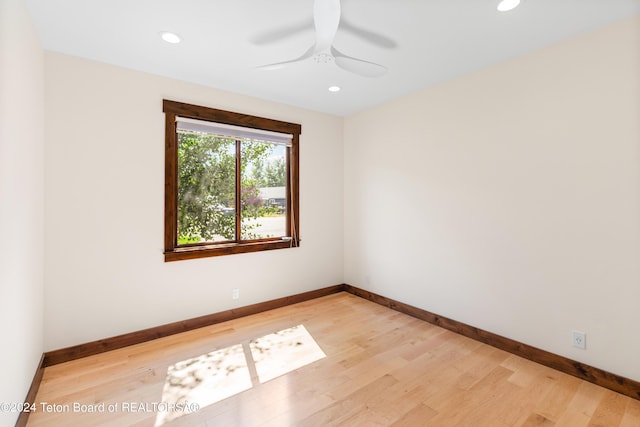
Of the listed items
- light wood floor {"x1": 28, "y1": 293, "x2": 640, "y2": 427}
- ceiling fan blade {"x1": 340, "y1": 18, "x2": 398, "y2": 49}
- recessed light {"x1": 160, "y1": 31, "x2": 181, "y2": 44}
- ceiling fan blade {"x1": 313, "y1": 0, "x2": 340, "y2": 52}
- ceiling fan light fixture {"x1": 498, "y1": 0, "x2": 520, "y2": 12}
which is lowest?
light wood floor {"x1": 28, "y1": 293, "x2": 640, "y2": 427}

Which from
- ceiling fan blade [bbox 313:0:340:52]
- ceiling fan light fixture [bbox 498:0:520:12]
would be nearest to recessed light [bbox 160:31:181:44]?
ceiling fan blade [bbox 313:0:340:52]

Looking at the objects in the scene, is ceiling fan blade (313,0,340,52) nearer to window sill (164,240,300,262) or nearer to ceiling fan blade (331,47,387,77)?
ceiling fan blade (331,47,387,77)

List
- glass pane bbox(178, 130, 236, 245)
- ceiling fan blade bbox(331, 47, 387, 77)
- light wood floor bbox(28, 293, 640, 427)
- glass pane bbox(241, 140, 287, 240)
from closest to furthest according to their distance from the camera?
light wood floor bbox(28, 293, 640, 427)
ceiling fan blade bbox(331, 47, 387, 77)
glass pane bbox(178, 130, 236, 245)
glass pane bbox(241, 140, 287, 240)

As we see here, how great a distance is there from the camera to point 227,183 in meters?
3.42

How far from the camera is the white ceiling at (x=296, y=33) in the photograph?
188cm

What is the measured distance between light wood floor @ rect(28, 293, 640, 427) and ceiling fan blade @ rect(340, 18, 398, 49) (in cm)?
258

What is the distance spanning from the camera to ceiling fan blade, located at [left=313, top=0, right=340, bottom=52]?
4.80 ft

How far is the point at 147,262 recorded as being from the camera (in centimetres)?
284

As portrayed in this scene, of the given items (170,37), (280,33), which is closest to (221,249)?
(170,37)

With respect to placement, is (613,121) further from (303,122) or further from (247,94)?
(247,94)

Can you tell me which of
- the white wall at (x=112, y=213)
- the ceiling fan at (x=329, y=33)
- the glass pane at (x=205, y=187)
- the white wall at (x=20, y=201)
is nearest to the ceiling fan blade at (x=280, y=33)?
the ceiling fan at (x=329, y=33)

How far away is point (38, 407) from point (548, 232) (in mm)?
3862

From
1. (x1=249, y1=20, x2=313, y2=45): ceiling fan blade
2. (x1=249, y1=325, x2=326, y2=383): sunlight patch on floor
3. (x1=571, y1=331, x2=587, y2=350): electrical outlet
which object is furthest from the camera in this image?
(x1=249, y1=325, x2=326, y2=383): sunlight patch on floor

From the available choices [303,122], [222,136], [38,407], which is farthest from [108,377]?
[303,122]
